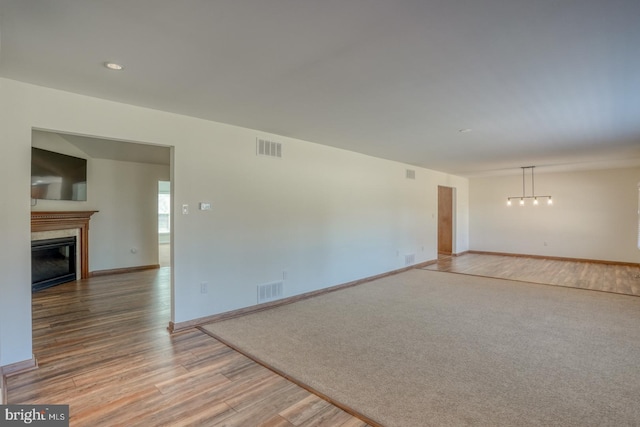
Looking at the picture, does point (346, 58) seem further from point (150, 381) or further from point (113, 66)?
point (150, 381)

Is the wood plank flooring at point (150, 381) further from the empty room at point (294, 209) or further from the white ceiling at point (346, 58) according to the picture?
the white ceiling at point (346, 58)

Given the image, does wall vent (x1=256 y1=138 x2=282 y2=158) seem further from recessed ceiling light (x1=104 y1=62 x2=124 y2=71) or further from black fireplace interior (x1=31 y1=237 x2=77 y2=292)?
black fireplace interior (x1=31 y1=237 x2=77 y2=292)

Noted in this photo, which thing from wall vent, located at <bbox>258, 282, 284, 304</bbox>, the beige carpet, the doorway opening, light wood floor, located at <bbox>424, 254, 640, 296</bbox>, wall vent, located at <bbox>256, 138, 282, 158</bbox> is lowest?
the beige carpet

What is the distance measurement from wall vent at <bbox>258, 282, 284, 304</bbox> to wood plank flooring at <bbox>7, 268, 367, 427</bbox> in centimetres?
104

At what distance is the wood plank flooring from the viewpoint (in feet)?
6.99

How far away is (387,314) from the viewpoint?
4254 mm

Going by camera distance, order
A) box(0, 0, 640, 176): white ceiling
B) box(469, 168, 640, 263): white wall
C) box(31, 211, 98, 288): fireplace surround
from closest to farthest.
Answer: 1. box(0, 0, 640, 176): white ceiling
2. box(31, 211, 98, 288): fireplace surround
3. box(469, 168, 640, 263): white wall

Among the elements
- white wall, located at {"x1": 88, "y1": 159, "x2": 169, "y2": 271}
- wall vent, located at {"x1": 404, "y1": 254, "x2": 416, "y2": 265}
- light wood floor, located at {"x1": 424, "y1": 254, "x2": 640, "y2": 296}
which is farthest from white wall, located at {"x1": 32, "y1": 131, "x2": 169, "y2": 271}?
light wood floor, located at {"x1": 424, "y1": 254, "x2": 640, "y2": 296}

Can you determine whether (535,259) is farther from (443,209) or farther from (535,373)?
(535,373)

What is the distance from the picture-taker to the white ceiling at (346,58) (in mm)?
1716

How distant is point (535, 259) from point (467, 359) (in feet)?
24.9

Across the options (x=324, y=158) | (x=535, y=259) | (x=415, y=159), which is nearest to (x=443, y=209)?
(x=535, y=259)

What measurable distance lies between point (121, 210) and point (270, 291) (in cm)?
443

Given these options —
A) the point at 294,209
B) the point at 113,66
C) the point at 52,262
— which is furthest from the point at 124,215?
the point at 113,66
